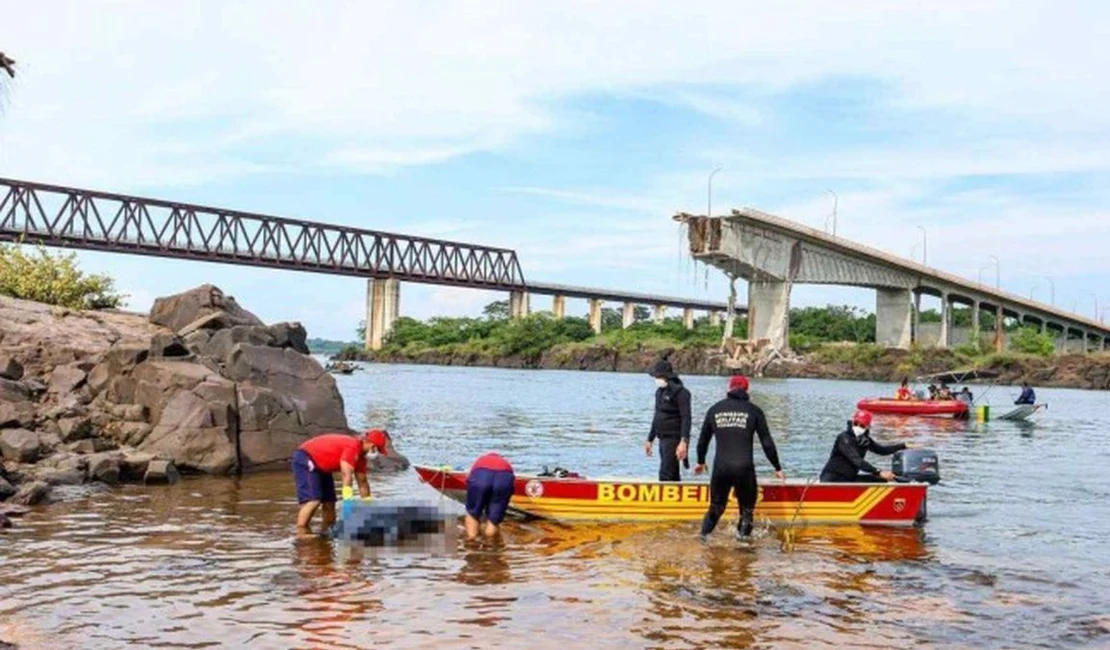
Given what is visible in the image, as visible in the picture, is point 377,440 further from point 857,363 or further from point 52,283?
point 857,363

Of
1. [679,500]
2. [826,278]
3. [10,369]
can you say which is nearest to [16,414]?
[10,369]

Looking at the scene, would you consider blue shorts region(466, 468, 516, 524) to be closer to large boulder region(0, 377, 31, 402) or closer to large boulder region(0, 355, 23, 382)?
large boulder region(0, 377, 31, 402)

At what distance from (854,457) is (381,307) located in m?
140

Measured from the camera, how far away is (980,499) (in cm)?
1950

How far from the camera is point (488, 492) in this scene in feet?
42.0

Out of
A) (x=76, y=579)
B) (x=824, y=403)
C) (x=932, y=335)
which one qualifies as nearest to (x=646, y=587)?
(x=76, y=579)

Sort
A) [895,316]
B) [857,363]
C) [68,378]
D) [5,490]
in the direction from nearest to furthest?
1. [5,490]
2. [68,378]
3. [857,363]
4. [895,316]

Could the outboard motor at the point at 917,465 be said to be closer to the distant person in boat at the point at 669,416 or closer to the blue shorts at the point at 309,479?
the distant person in boat at the point at 669,416

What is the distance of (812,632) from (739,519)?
157 inches

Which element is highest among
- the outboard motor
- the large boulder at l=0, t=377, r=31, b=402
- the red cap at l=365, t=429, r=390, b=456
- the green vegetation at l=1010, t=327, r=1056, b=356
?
the green vegetation at l=1010, t=327, r=1056, b=356

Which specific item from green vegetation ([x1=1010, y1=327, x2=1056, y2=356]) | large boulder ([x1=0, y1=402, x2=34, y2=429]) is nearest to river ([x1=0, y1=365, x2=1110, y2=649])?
large boulder ([x1=0, y1=402, x2=34, y2=429])

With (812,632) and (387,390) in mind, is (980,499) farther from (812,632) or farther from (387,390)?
(387,390)

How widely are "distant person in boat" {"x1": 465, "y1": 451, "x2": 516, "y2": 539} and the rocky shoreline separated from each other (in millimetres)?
6432

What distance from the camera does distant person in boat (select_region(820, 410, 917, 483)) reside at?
47.0 ft
